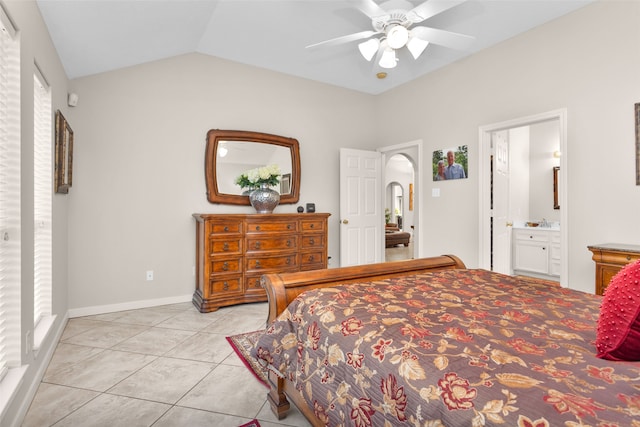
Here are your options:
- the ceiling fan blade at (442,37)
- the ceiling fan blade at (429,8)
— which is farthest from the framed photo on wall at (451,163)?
the ceiling fan blade at (429,8)

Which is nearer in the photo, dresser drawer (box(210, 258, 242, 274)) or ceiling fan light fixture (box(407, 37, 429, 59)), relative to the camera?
ceiling fan light fixture (box(407, 37, 429, 59))

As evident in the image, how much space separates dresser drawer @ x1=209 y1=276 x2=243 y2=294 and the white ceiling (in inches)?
96.0

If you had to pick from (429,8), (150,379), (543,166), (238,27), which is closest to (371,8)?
(429,8)

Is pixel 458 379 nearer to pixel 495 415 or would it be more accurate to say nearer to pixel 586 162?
pixel 495 415

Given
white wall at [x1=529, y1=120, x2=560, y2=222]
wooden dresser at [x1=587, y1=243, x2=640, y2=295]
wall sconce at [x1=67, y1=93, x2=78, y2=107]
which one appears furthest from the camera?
white wall at [x1=529, y1=120, x2=560, y2=222]

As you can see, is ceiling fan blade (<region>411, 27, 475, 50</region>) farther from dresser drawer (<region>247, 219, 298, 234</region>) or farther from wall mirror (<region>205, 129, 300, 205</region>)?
dresser drawer (<region>247, 219, 298, 234</region>)

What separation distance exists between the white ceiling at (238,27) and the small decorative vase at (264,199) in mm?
1648

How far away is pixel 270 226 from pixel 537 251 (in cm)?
403

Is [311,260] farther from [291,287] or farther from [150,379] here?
[291,287]

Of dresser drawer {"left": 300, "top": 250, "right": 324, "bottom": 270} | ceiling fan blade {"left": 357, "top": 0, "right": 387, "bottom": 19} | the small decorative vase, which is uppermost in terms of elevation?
ceiling fan blade {"left": 357, "top": 0, "right": 387, "bottom": 19}

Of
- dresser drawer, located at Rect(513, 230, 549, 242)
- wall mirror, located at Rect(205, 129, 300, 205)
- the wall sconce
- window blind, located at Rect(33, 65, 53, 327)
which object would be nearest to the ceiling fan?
wall mirror, located at Rect(205, 129, 300, 205)

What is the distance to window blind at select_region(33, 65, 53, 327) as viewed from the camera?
249cm

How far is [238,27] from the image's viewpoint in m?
3.46

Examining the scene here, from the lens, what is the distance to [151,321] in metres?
3.30
